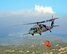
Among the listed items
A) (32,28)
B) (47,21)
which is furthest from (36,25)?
(47,21)

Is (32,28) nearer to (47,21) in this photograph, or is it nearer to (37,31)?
(37,31)

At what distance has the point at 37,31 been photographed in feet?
254

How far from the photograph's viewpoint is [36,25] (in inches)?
3152

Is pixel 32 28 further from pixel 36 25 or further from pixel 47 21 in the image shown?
pixel 47 21

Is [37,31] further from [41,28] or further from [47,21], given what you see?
[47,21]

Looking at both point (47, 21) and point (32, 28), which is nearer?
point (47, 21)

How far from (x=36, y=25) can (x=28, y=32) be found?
2783 mm

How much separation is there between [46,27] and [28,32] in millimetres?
4976

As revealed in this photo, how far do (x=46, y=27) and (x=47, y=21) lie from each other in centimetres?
917

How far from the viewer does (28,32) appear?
8038cm

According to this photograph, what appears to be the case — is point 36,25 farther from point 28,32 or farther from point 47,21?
point 47,21

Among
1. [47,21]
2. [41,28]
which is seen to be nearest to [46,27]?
[41,28]

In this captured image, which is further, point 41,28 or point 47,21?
point 41,28

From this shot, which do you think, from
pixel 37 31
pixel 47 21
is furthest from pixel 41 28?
pixel 47 21
